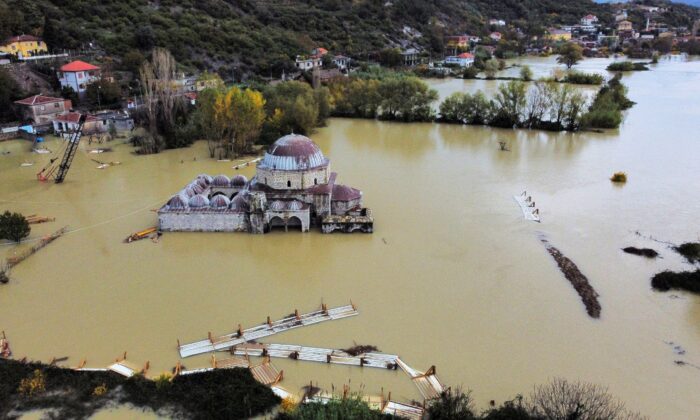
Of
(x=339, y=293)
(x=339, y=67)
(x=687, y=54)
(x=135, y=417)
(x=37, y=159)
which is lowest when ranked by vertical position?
(x=135, y=417)

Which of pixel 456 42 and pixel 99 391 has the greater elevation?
pixel 456 42

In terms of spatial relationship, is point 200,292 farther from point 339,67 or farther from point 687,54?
point 687,54

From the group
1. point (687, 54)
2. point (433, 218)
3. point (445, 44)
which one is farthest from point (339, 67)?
point (687, 54)

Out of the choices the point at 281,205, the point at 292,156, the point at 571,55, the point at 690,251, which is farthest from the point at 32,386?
the point at 571,55

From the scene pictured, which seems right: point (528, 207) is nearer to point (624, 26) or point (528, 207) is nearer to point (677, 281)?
point (677, 281)

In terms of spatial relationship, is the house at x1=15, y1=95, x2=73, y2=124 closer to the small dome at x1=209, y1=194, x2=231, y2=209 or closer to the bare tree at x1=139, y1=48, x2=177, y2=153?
the bare tree at x1=139, y1=48, x2=177, y2=153
